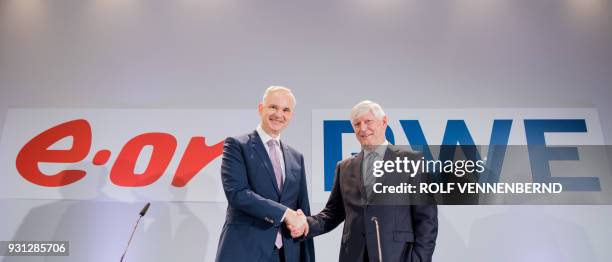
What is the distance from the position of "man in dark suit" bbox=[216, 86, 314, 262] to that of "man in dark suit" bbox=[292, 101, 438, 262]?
112 mm

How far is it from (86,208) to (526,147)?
13.2 feet

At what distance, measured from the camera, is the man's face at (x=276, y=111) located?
2.56 meters

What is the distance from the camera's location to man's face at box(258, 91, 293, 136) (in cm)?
256

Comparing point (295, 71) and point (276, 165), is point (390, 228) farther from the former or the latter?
point (295, 71)

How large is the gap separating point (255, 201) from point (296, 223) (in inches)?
9.7

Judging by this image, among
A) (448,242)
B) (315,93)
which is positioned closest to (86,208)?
(315,93)

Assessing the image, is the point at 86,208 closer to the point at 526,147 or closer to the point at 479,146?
the point at 479,146

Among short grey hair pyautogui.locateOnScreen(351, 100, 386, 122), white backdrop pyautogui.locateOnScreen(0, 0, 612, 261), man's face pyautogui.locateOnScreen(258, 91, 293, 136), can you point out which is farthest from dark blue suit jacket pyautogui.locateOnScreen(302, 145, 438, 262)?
white backdrop pyautogui.locateOnScreen(0, 0, 612, 261)

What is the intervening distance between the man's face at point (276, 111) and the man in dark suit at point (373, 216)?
0.40 m

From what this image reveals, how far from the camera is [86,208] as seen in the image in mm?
4055

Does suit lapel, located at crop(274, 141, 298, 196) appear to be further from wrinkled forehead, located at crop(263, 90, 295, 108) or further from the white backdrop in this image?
the white backdrop

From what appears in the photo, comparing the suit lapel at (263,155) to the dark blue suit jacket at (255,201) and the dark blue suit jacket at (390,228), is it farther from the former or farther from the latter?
the dark blue suit jacket at (390,228)

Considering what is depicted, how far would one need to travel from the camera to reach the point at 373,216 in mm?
2312

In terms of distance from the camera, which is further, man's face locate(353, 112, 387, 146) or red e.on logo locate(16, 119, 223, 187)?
red e.on logo locate(16, 119, 223, 187)
